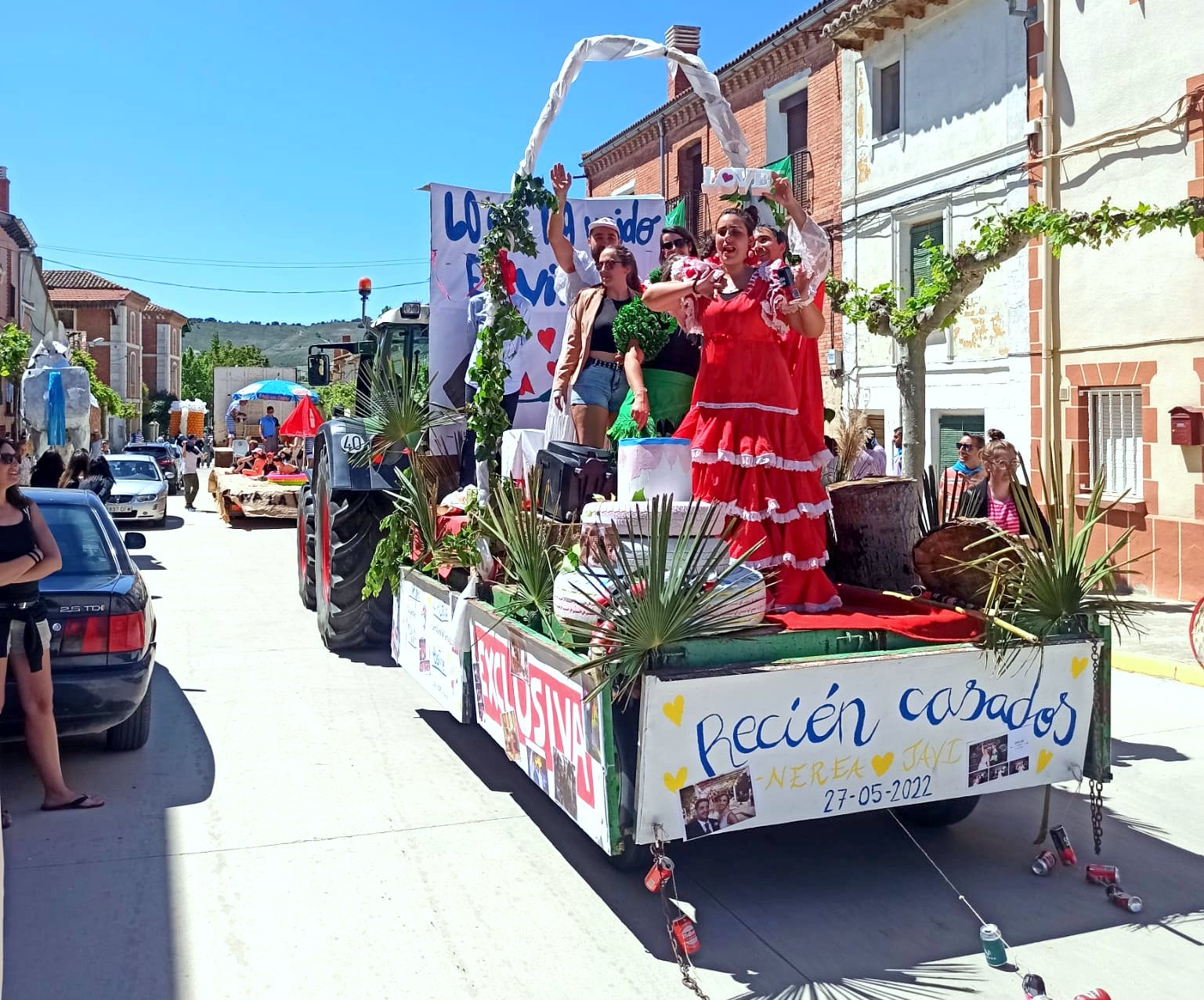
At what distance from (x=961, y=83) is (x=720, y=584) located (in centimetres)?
1353

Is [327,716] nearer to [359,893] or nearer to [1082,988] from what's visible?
[359,893]

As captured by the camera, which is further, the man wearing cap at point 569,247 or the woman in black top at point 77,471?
the woman in black top at point 77,471

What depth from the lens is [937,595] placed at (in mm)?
4797

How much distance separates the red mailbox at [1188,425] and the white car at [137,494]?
1535 cm

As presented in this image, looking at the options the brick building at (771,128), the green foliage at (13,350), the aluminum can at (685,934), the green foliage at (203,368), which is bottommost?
the aluminum can at (685,934)

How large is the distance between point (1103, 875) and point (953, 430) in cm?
1244

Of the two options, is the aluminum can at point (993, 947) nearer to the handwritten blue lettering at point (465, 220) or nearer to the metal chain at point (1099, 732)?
the metal chain at point (1099, 732)

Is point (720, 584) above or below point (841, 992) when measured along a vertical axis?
above

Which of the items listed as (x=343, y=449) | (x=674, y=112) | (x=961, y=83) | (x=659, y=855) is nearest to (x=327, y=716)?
(x=343, y=449)

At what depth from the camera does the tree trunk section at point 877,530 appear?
198 inches

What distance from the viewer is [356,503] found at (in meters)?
7.81

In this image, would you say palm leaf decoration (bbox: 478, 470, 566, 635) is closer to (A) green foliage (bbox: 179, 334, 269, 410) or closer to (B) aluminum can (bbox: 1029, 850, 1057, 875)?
(B) aluminum can (bbox: 1029, 850, 1057, 875)

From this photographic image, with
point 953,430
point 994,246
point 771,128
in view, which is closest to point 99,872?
point 994,246

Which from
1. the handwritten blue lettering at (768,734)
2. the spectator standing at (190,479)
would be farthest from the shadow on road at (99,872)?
the spectator standing at (190,479)
